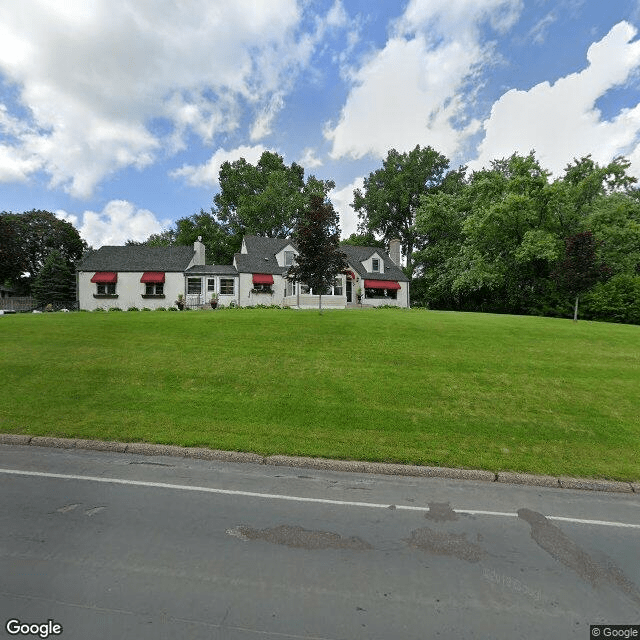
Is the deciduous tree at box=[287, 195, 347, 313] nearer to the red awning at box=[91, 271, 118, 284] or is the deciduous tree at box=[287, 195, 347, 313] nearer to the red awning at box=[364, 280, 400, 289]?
the red awning at box=[364, 280, 400, 289]

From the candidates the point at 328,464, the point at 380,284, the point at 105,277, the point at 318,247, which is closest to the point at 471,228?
the point at 380,284

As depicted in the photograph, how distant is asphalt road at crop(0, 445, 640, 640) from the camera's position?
282 centimetres

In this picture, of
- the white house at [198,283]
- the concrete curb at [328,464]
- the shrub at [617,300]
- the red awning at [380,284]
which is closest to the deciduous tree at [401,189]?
the red awning at [380,284]

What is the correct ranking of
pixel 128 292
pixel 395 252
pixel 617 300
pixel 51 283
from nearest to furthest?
pixel 617 300 → pixel 128 292 → pixel 51 283 → pixel 395 252

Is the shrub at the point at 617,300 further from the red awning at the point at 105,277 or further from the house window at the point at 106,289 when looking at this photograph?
the house window at the point at 106,289

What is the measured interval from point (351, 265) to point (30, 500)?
3249 cm

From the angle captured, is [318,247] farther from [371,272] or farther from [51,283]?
[51,283]

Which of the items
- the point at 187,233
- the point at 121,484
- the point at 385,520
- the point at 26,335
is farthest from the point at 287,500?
the point at 187,233

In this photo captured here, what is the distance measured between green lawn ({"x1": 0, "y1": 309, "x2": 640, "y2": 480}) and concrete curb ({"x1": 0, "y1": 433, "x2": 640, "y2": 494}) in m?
0.21

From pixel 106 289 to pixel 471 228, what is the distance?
3448 cm

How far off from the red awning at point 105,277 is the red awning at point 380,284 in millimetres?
24615

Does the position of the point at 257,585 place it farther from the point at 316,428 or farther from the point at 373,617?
the point at 316,428

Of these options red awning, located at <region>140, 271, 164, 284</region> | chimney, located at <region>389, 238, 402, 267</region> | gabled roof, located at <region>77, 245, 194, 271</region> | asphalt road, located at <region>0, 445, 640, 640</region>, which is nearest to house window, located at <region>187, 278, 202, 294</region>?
gabled roof, located at <region>77, 245, 194, 271</region>

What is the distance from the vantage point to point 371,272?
120 feet
